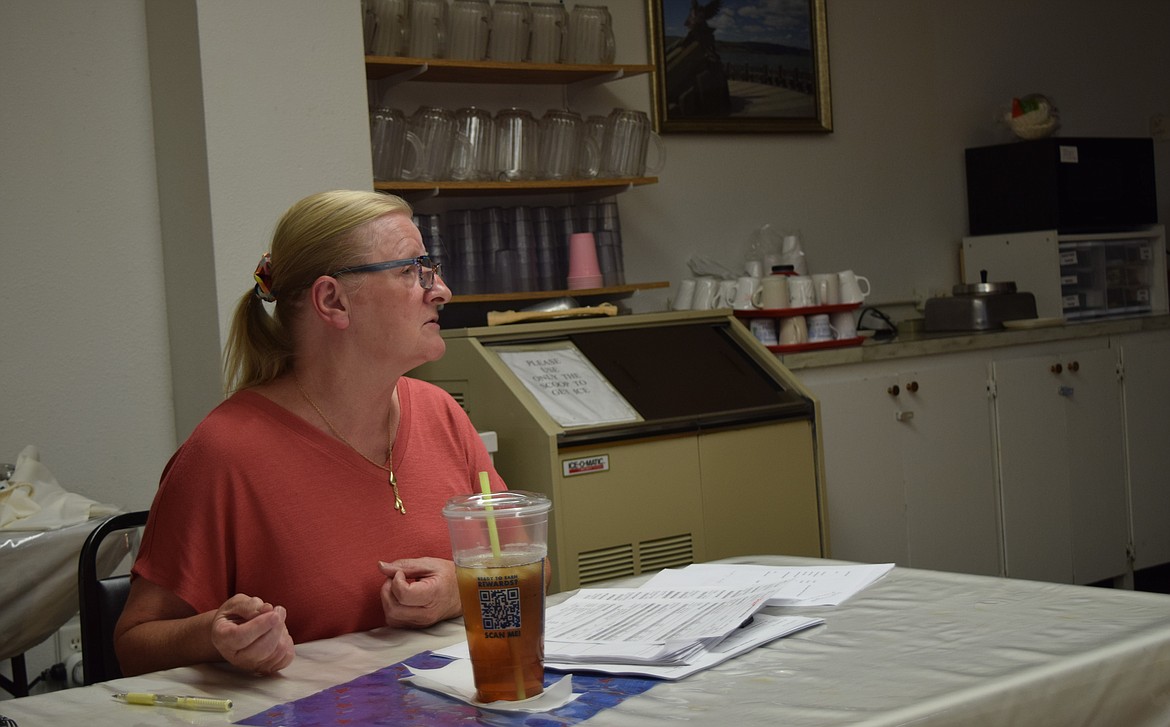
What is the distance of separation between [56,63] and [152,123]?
0.27 m

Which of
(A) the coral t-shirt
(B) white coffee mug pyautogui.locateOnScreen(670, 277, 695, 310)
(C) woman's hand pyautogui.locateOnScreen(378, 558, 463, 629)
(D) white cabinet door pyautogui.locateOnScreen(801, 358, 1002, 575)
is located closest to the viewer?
(C) woman's hand pyautogui.locateOnScreen(378, 558, 463, 629)

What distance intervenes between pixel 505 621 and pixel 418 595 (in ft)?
1.25

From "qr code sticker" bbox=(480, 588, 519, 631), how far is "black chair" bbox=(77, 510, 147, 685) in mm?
789

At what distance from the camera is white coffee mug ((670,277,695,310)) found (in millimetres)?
4191

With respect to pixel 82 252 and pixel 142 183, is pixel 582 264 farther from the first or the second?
pixel 82 252

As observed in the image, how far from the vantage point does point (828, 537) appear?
3.44 metres

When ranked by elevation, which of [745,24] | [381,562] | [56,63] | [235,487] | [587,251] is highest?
[745,24]

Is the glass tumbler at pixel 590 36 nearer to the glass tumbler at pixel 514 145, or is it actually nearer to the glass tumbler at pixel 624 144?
the glass tumbler at pixel 624 144

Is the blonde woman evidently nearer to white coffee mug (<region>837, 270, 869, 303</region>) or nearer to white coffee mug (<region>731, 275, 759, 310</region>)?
white coffee mug (<region>731, 275, 759, 310</region>)

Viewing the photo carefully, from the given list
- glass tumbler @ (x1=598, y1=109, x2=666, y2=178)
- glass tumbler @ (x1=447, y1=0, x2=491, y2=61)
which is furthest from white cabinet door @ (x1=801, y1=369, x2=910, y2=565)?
glass tumbler @ (x1=447, y1=0, x2=491, y2=61)

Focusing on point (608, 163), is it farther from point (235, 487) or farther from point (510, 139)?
point (235, 487)

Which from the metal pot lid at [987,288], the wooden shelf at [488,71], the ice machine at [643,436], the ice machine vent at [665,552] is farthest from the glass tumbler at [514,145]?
the metal pot lid at [987,288]

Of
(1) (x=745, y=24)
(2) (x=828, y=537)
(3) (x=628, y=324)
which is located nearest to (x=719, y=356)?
(3) (x=628, y=324)

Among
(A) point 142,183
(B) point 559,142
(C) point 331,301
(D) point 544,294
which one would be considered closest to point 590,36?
(B) point 559,142
